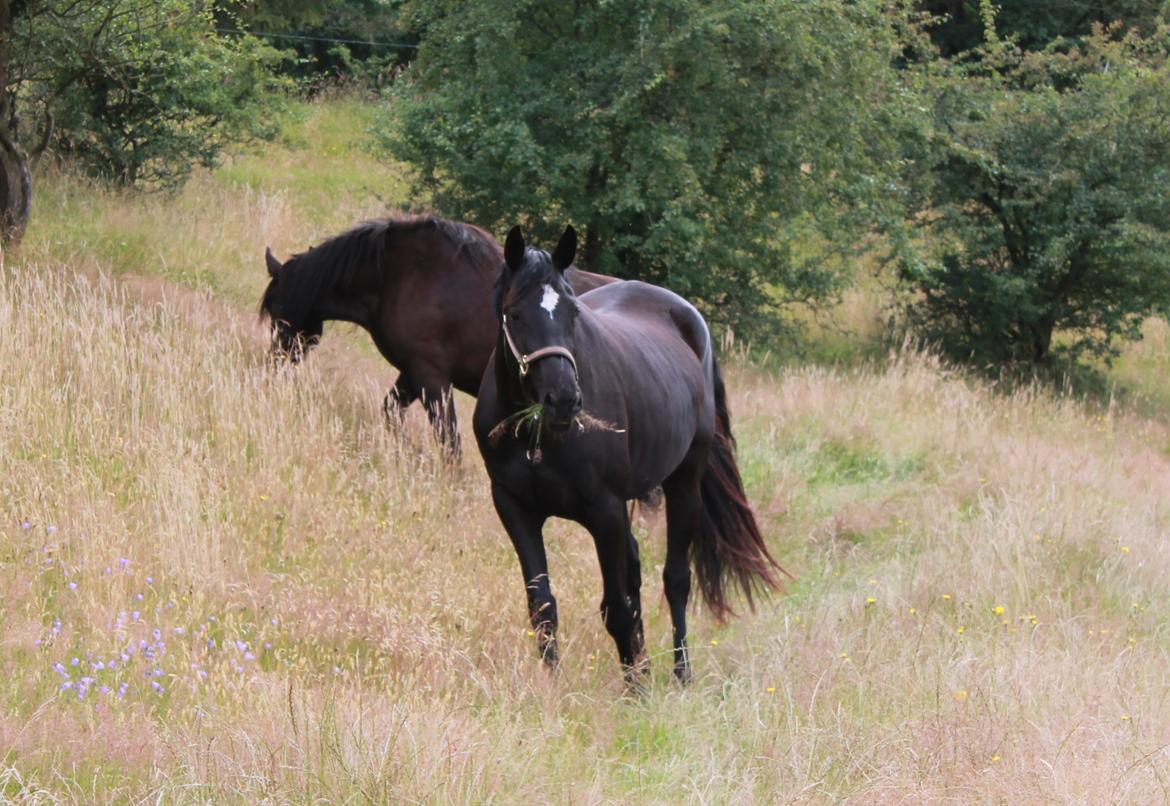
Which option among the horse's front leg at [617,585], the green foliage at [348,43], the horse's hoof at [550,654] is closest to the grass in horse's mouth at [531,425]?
the horse's front leg at [617,585]

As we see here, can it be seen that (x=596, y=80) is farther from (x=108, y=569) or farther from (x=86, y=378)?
(x=108, y=569)

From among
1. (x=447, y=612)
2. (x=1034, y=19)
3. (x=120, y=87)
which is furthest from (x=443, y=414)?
(x=1034, y=19)

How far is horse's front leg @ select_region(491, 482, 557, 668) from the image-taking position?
17.3 ft

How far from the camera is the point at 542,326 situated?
4.83 metres

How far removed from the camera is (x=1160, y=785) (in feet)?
13.8

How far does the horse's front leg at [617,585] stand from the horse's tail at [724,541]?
92cm

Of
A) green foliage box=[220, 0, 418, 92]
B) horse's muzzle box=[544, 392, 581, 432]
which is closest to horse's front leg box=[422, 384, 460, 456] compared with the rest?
horse's muzzle box=[544, 392, 581, 432]

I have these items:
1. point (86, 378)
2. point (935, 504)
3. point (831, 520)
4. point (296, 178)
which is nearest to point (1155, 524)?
point (935, 504)

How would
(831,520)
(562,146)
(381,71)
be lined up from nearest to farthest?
(831,520) < (562,146) < (381,71)

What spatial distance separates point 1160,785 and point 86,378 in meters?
6.06

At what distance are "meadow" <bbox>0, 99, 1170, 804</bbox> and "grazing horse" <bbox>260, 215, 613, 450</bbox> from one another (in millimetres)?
382

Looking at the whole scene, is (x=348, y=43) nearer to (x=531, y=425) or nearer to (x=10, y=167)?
(x=10, y=167)

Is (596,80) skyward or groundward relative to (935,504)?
skyward

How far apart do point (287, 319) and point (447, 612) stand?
381cm
